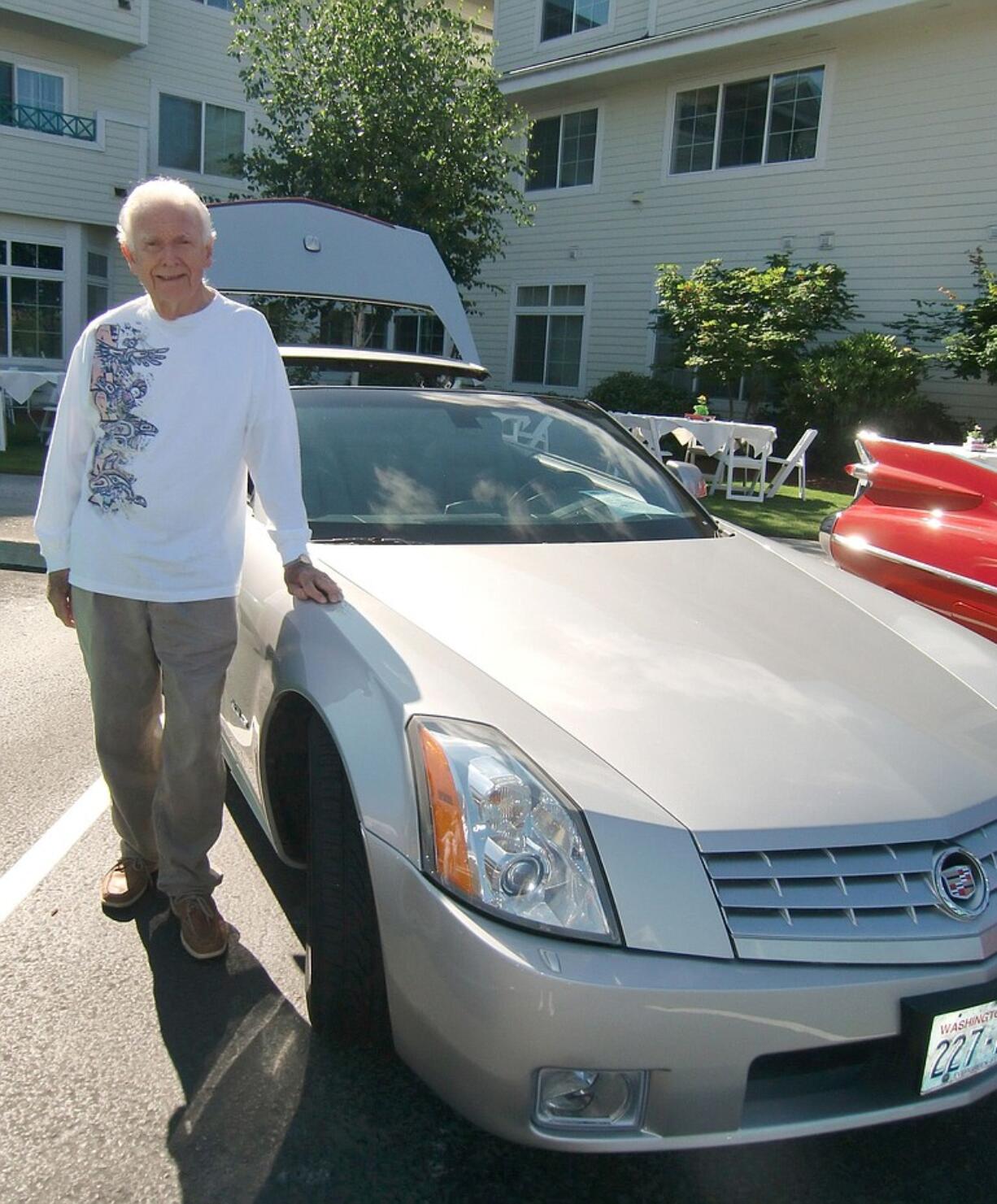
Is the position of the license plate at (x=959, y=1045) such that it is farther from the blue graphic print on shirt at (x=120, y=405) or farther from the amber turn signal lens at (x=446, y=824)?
the blue graphic print on shirt at (x=120, y=405)

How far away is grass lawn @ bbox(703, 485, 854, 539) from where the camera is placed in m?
8.85

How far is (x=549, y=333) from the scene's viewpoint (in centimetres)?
1823

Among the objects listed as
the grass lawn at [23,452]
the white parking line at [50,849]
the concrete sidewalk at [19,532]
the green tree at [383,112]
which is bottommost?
the white parking line at [50,849]

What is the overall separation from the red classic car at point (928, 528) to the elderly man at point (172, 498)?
2.55 m

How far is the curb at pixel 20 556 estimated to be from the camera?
689 cm

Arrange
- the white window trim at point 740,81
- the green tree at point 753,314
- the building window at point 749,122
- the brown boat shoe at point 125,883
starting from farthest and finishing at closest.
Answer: the building window at point 749,122 → the white window trim at point 740,81 → the green tree at point 753,314 → the brown boat shoe at point 125,883

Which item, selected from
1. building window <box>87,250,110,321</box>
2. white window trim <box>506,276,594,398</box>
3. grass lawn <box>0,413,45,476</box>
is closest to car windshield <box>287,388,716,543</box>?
grass lawn <box>0,413,45,476</box>

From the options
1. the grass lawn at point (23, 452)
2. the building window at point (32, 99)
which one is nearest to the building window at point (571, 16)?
the building window at point (32, 99)

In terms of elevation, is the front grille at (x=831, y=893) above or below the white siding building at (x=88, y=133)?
below

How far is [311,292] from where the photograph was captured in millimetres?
6707

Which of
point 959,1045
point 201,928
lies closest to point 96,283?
point 201,928

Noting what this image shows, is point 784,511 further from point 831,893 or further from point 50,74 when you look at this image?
point 50,74

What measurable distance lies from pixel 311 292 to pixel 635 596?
486 cm

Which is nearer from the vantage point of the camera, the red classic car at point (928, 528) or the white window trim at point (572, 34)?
the red classic car at point (928, 528)
